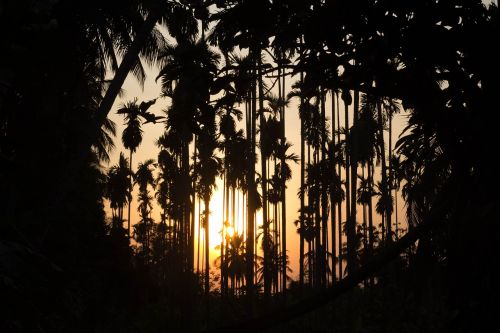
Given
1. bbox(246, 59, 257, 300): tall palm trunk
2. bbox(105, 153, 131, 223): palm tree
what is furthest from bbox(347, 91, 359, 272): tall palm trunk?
bbox(105, 153, 131, 223): palm tree

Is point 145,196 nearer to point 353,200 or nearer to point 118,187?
point 118,187

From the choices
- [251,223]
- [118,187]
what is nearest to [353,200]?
[251,223]

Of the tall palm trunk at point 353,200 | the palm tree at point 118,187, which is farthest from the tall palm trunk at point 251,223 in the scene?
the palm tree at point 118,187

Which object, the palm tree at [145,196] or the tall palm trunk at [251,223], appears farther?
the palm tree at [145,196]

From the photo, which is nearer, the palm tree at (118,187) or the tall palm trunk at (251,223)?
the tall palm trunk at (251,223)

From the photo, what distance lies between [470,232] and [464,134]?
745 millimetres

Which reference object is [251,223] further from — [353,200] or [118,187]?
[118,187]

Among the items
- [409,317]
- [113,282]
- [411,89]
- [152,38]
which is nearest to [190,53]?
[411,89]

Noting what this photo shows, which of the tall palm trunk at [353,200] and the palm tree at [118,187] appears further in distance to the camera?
the palm tree at [118,187]

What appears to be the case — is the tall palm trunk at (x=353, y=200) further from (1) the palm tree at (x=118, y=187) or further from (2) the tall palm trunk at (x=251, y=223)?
(1) the palm tree at (x=118, y=187)

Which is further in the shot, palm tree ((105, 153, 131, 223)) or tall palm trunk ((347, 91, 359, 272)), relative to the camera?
palm tree ((105, 153, 131, 223))

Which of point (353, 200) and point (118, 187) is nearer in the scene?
point (353, 200)

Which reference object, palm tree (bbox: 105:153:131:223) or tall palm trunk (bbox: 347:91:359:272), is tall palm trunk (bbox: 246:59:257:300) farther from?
palm tree (bbox: 105:153:131:223)

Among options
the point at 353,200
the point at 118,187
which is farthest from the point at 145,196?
the point at 353,200
